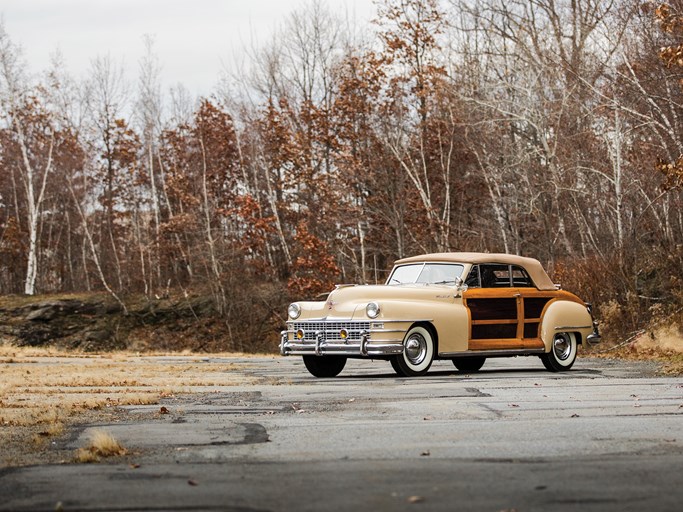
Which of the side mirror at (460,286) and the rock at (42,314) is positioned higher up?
the side mirror at (460,286)

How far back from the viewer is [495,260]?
1805 cm

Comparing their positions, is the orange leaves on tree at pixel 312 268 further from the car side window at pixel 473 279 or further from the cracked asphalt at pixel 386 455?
the cracked asphalt at pixel 386 455

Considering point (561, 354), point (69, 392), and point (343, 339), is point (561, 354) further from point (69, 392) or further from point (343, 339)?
point (69, 392)

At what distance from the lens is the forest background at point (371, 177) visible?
30594 millimetres

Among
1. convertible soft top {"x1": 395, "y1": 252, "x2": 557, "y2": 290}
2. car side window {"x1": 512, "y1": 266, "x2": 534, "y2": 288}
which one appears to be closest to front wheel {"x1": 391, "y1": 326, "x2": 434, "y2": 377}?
convertible soft top {"x1": 395, "y1": 252, "x2": 557, "y2": 290}

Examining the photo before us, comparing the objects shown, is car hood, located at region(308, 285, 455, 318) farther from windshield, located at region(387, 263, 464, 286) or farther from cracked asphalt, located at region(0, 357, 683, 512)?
cracked asphalt, located at region(0, 357, 683, 512)

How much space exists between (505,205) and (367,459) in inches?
1257

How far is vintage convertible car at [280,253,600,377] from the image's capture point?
16.6 metres

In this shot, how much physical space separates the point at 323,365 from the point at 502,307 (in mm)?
2999

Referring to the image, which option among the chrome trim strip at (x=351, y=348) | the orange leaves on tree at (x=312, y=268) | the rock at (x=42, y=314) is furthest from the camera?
the rock at (x=42, y=314)

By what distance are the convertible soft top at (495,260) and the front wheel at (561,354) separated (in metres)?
0.85

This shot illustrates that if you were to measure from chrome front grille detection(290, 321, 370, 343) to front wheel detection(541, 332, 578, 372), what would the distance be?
343cm

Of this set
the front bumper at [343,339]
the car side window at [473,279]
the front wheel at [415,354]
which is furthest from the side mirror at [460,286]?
the front bumper at [343,339]

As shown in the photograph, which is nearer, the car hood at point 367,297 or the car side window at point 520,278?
the car hood at point 367,297
